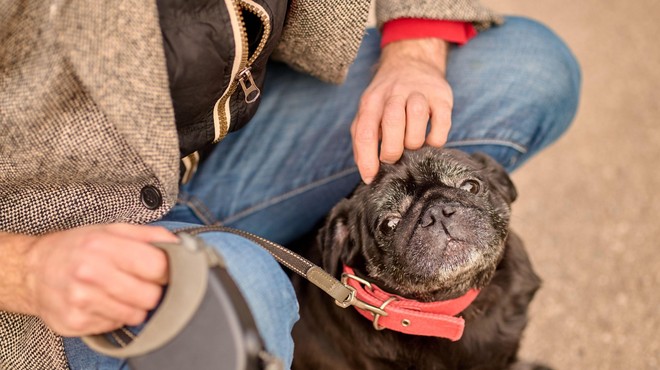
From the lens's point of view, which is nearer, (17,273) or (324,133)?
(17,273)

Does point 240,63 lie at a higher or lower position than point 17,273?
higher

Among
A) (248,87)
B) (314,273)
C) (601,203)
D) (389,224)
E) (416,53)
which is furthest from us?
(601,203)

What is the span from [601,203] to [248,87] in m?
1.98

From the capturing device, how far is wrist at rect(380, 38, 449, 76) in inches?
83.3

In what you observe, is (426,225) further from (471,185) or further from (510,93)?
(510,93)

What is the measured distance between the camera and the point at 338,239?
6.66 ft

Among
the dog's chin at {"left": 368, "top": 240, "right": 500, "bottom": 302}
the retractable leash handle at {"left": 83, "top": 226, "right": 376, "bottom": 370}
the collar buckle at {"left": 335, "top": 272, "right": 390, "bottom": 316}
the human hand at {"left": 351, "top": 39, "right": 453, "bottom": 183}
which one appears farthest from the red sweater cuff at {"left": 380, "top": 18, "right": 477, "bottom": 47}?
the retractable leash handle at {"left": 83, "top": 226, "right": 376, "bottom": 370}

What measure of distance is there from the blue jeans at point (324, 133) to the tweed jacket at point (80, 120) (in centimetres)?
49

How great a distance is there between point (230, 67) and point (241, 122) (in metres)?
0.28

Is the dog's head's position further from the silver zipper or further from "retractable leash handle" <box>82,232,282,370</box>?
"retractable leash handle" <box>82,232,282,370</box>

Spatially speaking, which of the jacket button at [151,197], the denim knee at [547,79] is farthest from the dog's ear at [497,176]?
the jacket button at [151,197]

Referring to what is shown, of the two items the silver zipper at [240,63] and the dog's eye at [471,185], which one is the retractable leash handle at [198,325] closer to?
the silver zipper at [240,63]

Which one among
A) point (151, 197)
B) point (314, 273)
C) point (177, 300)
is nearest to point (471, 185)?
point (314, 273)

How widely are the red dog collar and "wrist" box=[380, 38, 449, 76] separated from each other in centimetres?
74
